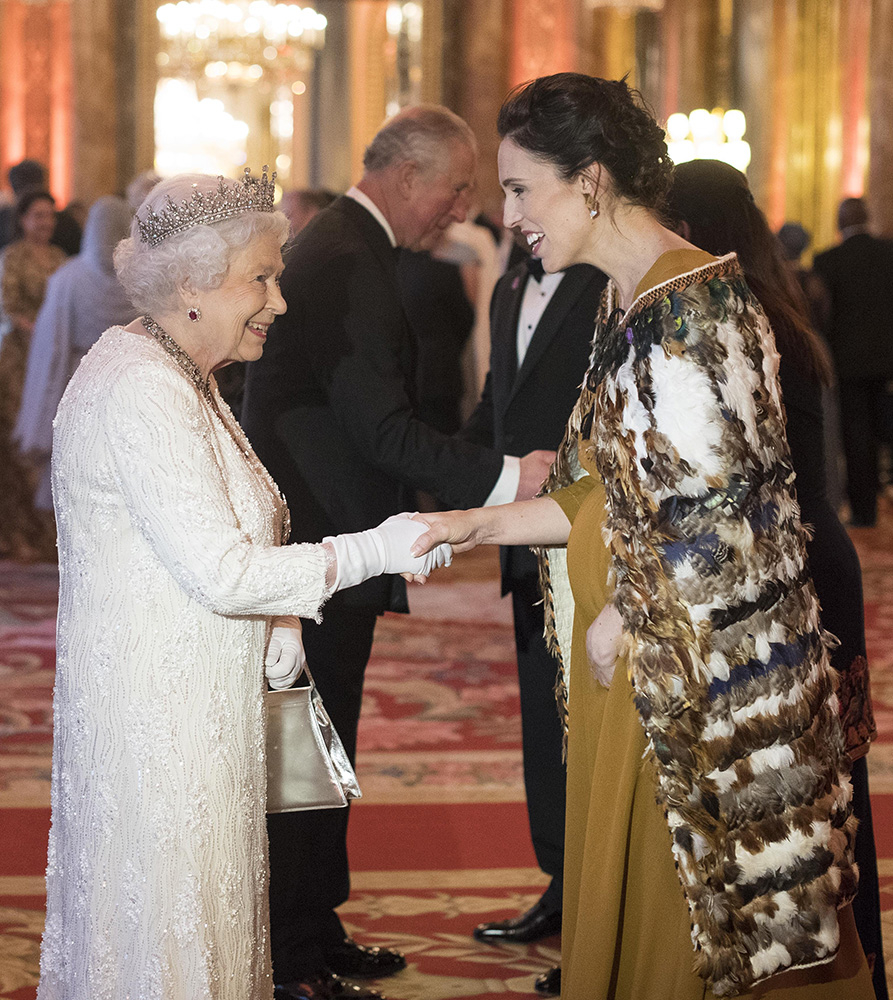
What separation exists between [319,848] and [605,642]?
1107mm

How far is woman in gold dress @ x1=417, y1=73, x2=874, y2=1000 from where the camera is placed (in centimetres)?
192

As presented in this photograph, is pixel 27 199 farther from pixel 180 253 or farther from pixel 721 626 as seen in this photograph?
pixel 721 626

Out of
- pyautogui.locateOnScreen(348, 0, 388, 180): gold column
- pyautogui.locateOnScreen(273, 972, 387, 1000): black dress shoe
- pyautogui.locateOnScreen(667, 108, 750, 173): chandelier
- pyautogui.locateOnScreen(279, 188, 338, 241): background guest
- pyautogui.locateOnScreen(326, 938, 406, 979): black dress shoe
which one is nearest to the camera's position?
pyautogui.locateOnScreen(273, 972, 387, 1000): black dress shoe

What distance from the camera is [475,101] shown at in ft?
38.6

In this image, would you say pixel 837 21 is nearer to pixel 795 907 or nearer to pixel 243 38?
pixel 243 38

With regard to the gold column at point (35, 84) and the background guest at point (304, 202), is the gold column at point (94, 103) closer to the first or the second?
the gold column at point (35, 84)

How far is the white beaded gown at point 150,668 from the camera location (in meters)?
1.83

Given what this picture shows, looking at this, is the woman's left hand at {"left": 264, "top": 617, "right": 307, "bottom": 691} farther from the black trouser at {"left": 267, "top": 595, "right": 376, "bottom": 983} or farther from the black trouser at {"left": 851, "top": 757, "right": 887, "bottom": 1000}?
the black trouser at {"left": 851, "top": 757, "right": 887, "bottom": 1000}

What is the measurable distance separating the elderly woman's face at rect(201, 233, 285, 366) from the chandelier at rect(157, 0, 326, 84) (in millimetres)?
14744

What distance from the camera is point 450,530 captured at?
2.09 metres

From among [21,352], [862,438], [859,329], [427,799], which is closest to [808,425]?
[427,799]

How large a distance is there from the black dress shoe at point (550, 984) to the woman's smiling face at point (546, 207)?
4.95ft

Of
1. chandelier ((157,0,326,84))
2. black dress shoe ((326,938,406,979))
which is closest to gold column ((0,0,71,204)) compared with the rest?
chandelier ((157,0,326,84))

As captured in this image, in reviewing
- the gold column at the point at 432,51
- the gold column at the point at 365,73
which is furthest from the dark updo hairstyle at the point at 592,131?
the gold column at the point at 365,73
